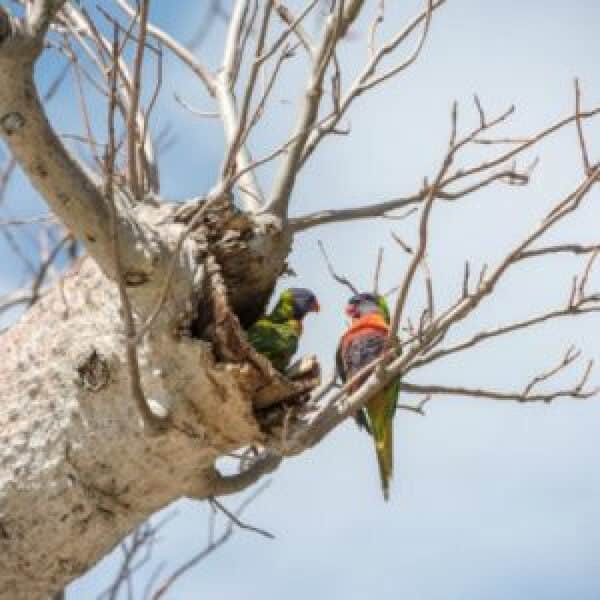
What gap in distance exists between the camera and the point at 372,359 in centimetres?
442

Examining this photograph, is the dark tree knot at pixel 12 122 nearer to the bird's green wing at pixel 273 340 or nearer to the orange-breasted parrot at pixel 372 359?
the bird's green wing at pixel 273 340

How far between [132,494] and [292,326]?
3.06 ft

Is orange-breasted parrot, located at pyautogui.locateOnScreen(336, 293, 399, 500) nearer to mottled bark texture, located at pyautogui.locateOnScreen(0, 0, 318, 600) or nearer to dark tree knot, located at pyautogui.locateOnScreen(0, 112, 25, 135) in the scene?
mottled bark texture, located at pyautogui.locateOnScreen(0, 0, 318, 600)

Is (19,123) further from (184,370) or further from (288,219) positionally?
(288,219)

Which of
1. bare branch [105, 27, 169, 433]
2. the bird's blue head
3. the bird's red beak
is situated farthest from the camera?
the bird's red beak

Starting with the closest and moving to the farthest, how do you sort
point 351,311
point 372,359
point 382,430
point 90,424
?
1. point 90,424
2. point 382,430
3. point 372,359
4. point 351,311

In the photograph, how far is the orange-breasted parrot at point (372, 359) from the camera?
13.8 feet

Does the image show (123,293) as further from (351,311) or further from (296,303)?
(351,311)

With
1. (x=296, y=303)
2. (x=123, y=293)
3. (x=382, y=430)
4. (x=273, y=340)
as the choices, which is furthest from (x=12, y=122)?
(x=382, y=430)

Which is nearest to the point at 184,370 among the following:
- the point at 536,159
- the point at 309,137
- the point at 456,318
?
the point at 456,318

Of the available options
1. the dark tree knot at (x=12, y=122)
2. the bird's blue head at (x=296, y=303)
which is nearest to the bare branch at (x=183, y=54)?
the bird's blue head at (x=296, y=303)

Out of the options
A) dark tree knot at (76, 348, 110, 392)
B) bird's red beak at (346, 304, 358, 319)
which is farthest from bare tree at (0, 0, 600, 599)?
bird's red beak at (346, 304, 358, 319)

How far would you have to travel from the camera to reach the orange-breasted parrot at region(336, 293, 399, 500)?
13.8 feet

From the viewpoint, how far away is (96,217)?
104 inches
